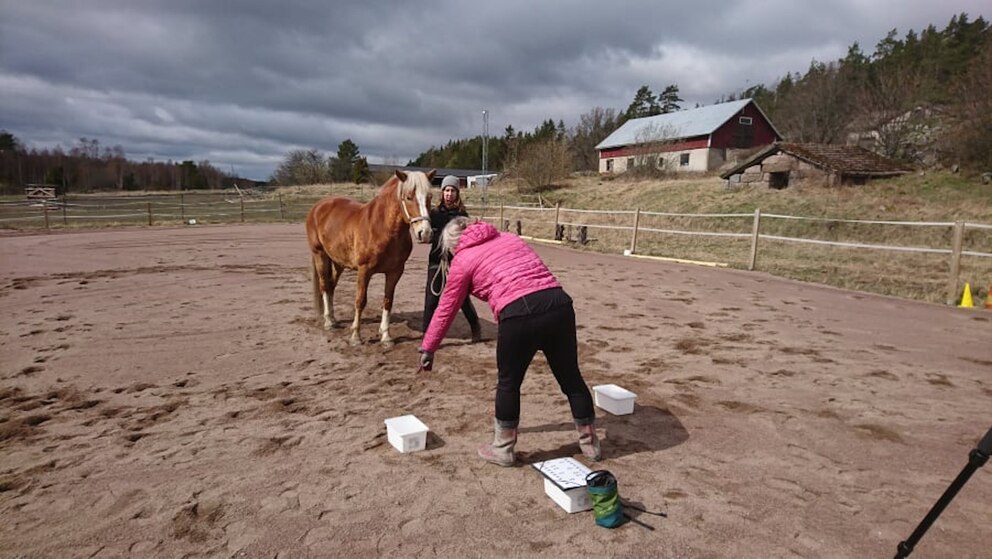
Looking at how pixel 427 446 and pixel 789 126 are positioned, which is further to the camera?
pixel 789 126

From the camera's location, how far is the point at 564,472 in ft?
8.87

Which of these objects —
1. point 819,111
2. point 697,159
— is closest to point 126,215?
point 697,159

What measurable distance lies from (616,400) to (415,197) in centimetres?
253

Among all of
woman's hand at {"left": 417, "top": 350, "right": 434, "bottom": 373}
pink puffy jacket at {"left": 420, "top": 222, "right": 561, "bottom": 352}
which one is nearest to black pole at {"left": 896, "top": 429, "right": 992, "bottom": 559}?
pink puffy jacket at {"left": 420, "top": 222, "right": 561, "bottom": 352}

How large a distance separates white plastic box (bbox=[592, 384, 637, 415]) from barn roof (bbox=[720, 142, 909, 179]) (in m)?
18.9

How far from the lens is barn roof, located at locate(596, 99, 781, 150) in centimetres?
4141

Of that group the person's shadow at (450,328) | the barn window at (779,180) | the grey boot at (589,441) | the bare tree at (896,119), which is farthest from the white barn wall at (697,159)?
the grey boot at (589,441)

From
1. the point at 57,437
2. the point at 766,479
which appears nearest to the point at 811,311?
the point at 766,479

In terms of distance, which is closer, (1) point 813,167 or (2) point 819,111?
(1) point 813,167

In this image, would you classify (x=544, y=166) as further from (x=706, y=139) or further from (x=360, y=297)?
(x=360, y=297)

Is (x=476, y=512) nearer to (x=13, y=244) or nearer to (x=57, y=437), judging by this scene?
(x=57, y=437)

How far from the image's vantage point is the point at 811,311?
7473 mm

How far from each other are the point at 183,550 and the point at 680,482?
2512 mm

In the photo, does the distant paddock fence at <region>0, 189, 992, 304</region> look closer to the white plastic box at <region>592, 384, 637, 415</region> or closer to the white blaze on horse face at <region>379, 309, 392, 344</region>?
the white plastic box at <region>592, 384, 637, 415</region>
